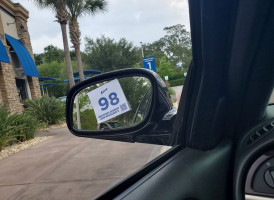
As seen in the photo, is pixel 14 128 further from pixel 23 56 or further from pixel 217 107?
pixel 217 107

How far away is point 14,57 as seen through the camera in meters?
16.0

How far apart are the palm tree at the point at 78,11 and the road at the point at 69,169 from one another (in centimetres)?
954

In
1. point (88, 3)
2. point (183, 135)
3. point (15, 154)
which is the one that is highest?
point (88, 3)

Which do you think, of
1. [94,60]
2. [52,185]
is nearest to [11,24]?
[94,60]

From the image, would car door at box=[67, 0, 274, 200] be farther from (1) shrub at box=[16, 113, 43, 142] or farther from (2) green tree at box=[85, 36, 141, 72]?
(2) green tree at box=[85, 36, 141, 72]

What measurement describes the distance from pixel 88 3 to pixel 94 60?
8.04m

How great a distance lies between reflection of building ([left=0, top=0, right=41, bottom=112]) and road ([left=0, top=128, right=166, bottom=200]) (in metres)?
5.33

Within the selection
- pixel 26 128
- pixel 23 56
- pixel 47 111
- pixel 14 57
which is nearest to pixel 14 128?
pixel 26 128

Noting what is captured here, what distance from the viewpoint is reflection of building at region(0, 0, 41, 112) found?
1205 centimetres

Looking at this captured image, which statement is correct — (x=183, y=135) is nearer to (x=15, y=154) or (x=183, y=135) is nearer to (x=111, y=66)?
(x=15, y=154)

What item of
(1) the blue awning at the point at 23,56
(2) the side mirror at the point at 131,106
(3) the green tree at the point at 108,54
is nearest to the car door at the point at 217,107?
(2) the side mirror at the point at 131,106

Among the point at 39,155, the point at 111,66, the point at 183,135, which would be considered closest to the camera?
the point at 183,135

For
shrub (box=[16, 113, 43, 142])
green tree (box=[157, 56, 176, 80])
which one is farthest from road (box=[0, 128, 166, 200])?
shrub (box=[16, 113, 43, 142])

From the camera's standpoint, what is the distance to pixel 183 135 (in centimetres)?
110
